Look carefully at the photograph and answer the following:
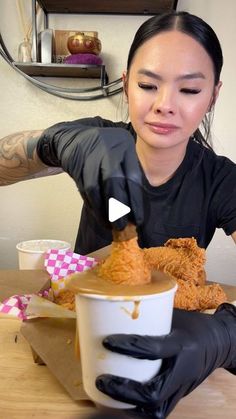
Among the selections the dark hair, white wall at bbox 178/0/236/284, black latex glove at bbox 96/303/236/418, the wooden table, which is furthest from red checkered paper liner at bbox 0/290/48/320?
white wall at bbox 178/0/236/284

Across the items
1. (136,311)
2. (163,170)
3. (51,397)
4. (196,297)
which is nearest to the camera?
(136,311)

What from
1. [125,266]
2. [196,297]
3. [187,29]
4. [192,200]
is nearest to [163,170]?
[192,200]

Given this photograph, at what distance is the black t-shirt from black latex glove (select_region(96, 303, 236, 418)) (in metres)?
0.67

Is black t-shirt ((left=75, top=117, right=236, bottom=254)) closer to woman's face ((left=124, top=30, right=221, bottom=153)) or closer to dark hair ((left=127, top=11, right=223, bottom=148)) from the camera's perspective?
woman's face ((left=124, top=30, right=221, bottom=153))

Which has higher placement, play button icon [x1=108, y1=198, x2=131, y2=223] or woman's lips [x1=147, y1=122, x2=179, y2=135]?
woman's lips [x1=147, y1=122, x2=179, y2=135]

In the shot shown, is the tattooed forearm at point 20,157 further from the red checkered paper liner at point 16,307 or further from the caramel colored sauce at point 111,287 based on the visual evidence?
the caramel colored sauce at point 111,287

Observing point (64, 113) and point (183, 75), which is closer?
point (183, 75)

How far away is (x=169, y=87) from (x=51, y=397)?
818 mm

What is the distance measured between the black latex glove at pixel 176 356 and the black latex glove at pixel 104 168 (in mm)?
177

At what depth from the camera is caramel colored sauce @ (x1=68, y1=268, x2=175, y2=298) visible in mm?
497

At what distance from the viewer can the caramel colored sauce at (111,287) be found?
0.50m

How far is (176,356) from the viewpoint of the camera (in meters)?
0.57

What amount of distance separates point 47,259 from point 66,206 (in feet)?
3.38

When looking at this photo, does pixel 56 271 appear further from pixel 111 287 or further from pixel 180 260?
pixel 111 287
